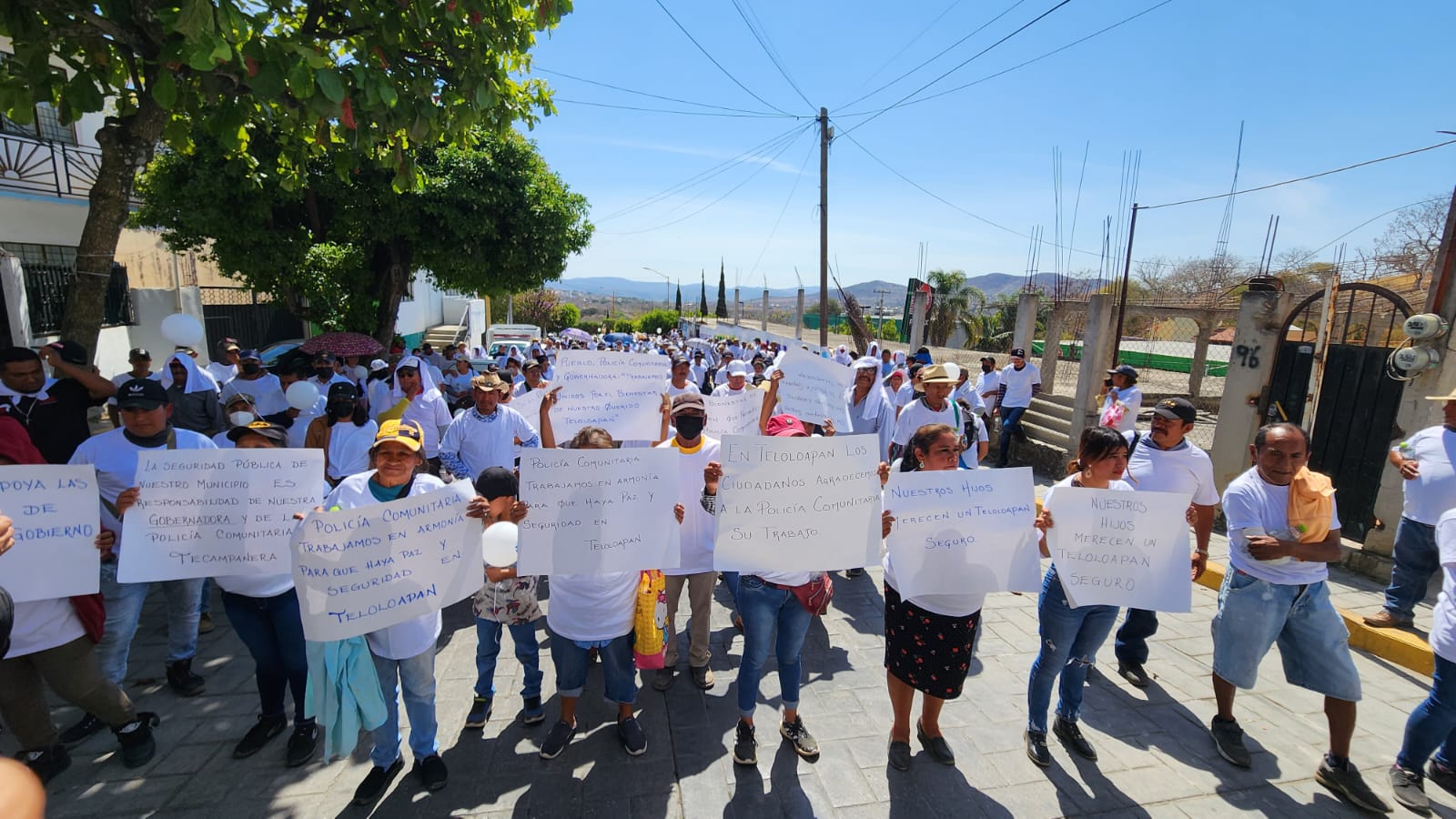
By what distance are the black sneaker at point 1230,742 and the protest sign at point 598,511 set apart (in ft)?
10.2

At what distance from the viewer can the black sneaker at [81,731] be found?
319 centimetres

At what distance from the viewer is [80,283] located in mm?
4117

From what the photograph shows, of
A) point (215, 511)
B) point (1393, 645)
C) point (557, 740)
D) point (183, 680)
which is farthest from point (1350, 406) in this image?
point (183, 680)

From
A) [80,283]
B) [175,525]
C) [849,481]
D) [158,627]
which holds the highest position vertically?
[80,283]

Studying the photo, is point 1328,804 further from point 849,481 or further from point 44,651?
point 44,651

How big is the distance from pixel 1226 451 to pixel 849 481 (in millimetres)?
6882

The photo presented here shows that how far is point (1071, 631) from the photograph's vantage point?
316 centimetres

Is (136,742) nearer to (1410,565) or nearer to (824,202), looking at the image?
(1410,565)

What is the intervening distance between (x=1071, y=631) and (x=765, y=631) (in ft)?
5.16

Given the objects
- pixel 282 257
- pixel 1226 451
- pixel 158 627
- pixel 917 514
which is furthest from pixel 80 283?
pixel 1226 451

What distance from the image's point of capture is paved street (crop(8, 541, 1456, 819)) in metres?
2.87

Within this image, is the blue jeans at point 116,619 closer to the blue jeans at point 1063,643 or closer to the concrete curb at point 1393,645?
the blue jeans at point 1063,643

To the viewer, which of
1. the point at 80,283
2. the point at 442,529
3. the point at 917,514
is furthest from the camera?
the point at 80,283

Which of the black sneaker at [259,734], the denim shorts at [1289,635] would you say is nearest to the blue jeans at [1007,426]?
the denim shorts at [1289,635]
